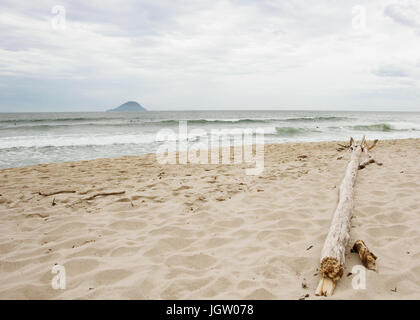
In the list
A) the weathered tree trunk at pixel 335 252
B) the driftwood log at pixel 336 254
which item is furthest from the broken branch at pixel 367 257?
the weathered tree trunk at pixel 335 252

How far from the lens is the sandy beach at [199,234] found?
240 cm

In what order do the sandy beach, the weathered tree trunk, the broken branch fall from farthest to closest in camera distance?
the broken branch
the sandy beach
the weathered tree trunk

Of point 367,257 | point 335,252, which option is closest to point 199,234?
point 335,252

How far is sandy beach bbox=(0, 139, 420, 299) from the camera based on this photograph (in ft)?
7.86

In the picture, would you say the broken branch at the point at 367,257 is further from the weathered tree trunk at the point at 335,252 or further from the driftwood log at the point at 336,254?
the weathered tree trunk at the point at 335,252

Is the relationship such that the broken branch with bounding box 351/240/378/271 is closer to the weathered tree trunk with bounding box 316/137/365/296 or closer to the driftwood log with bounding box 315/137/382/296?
the driftwood log with bounding box 315/137/382/296

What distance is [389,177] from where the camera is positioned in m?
5.62

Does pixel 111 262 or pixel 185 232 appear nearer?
pixel 111 262

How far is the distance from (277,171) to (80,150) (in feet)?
29.1

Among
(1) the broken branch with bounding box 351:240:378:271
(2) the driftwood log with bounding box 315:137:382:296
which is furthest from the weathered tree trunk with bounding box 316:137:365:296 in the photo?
(1) the broken branch with bounding box 351:240:378:271

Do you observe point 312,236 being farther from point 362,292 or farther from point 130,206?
point 130,206

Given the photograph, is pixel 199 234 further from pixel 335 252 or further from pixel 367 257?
pixel 367 257
